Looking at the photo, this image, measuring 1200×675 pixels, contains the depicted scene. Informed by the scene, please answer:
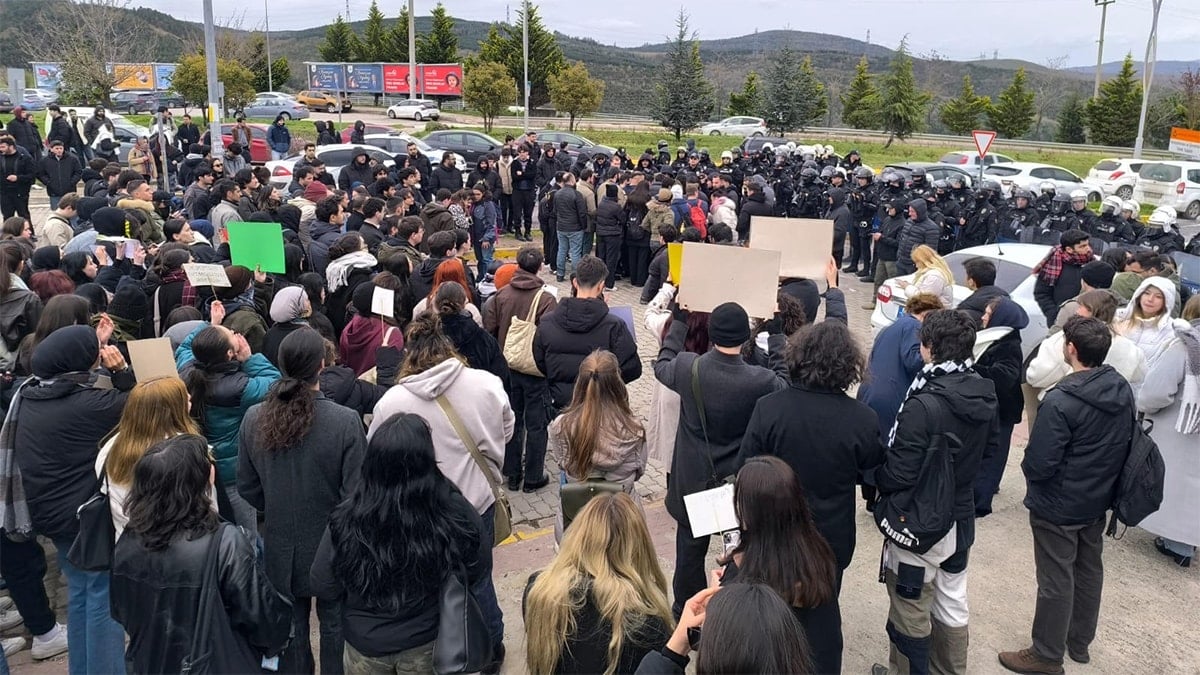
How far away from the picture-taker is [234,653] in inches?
125

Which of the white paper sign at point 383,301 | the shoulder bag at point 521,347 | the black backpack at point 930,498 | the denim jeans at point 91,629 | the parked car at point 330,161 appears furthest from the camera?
the parked car at point 330,161

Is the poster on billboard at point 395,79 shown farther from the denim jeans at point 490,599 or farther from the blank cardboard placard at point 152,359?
the denim jeans at point 490,599

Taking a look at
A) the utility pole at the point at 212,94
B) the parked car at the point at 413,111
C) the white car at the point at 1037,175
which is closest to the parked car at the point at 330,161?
the utility pole at the point at 212,94

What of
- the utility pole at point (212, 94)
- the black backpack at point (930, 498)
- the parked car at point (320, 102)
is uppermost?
the parked car at point (320, 102)

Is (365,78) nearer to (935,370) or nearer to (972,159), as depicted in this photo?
(972,159)

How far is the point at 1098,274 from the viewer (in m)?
6.95

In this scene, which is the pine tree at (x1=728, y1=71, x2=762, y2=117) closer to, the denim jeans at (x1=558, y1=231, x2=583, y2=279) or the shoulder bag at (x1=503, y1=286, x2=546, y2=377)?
→ the denim jeans at (x1=558, y1=231, x2=583, y2=279)

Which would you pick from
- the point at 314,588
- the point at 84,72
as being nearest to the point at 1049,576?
the point at 314,588

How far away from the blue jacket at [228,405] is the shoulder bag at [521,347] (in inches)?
82.2

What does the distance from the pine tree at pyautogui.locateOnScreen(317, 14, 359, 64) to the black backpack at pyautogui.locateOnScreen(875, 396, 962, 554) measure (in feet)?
220

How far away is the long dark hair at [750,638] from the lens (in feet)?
7.04

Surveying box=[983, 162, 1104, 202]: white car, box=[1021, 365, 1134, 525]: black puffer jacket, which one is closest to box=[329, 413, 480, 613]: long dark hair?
box=[1021, 365, 1134, 525]: black puffer jacket

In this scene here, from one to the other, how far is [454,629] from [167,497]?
45.0 inches

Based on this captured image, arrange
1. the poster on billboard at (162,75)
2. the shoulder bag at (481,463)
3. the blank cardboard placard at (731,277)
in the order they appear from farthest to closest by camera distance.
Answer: the poster on billboard at (162,75) < the blank cardboard placard at (731,277) < the shoulder bag at (481,463)
